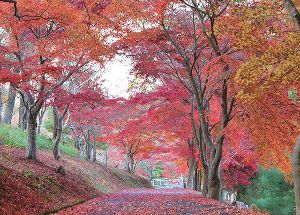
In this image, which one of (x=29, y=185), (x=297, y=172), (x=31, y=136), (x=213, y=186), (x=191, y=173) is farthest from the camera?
(x=191, y=173)

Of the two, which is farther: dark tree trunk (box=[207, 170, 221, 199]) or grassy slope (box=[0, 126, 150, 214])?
dark tree trunk (box=[207, 170, 221, 199])

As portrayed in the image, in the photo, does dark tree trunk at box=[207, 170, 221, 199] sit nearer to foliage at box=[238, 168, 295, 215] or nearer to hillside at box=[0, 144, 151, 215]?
hillside at box=[0, 144, 151, 215]

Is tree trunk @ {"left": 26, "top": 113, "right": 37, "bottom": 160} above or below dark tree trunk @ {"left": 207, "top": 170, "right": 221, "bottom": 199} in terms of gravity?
Answer: above

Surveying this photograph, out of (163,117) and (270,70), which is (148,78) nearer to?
(163,117)

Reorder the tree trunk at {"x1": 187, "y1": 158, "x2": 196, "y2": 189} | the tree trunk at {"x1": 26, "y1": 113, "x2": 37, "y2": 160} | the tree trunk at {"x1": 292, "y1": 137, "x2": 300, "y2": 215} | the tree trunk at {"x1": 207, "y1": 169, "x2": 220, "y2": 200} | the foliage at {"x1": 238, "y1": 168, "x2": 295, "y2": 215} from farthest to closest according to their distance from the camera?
the tree trunk at {"x1": 187, "y1": 158, "x2": 196, "y2": 189} → the foliage at {"x1": 238, "y1": 168, "x2": 295, "y2": 215} → the tree trunk at {"x1": 26, "y1": 113, "x2": 37, "y2": 160} → the tree trunk at {"x1": 207, "y1": 169, "x2": 220, "y2": 200} → the tree trunk at {"x1": 292, "y1": 137, "x2": 300, "y2": 215}

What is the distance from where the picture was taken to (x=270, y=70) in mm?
10547

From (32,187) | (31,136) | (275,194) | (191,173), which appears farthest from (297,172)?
(191,173)

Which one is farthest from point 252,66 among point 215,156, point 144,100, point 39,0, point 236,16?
point 144,100

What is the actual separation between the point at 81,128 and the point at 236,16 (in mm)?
23901

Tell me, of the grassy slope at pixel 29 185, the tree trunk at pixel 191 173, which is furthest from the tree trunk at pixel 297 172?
the tree trunk at pixel 191 173

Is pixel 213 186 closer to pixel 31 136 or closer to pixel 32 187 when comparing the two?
pixel 32 187

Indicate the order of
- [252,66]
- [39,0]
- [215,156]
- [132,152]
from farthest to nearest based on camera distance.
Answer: [132,152]
[215,156]
[39,0]
[252,66]

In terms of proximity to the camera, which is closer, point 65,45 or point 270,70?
point 270,70

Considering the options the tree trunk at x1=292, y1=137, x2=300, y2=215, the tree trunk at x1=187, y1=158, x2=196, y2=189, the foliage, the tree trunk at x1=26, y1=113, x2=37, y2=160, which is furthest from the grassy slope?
the foliage
